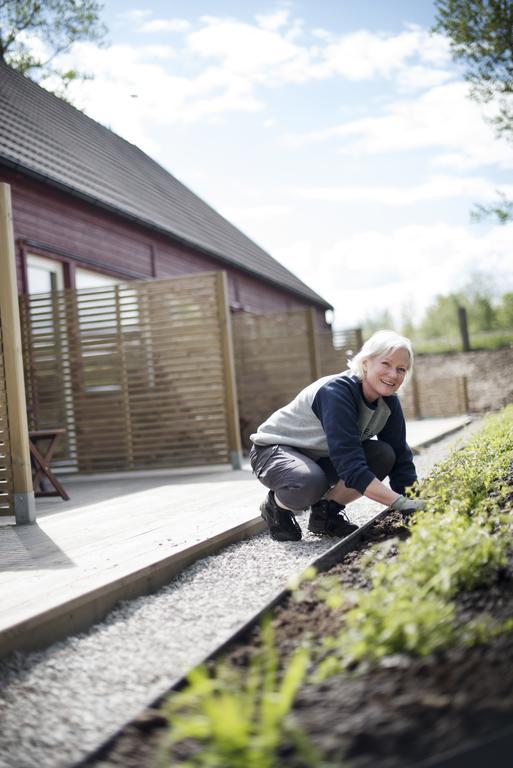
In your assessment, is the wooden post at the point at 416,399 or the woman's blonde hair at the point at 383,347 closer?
the woman's blonde hair at the point at 383,347

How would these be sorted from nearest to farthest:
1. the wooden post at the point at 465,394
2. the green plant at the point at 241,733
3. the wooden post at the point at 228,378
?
the green plant at the point at 241,733
the wooden post at the point at 228,378
the wooden post at the point at 465,394

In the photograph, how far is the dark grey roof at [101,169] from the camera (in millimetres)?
9734

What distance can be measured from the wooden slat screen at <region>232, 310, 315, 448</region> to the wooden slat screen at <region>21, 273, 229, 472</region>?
330cm

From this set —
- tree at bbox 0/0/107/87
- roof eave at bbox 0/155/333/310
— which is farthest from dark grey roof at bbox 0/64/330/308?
tree at bbox 0/0/107/87

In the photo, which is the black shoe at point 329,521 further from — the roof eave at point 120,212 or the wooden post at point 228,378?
the roof eave at point 120,212

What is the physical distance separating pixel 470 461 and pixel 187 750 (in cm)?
348

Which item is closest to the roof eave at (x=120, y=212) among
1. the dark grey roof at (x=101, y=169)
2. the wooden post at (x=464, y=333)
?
the dark grey roof at (x=101, y=169)

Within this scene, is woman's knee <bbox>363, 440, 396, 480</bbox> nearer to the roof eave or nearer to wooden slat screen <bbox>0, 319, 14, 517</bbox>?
wooden slat screen <bbox>0, 319, 14, 517</bbox>

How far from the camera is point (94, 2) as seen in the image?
17.9 metres

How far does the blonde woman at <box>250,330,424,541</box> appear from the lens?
3.81 meters

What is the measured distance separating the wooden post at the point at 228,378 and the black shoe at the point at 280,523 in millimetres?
4417

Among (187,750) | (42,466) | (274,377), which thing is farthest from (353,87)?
(187,750)

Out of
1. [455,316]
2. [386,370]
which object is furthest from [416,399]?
[455,316]

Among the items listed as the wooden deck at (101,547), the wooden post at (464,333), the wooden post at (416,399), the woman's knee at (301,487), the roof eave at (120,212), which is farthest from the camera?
the wooden post at (464,333)
